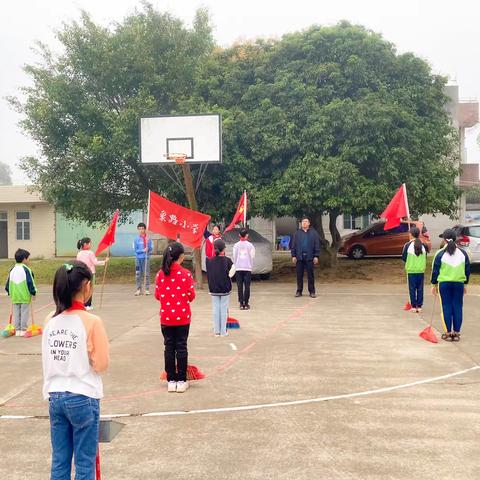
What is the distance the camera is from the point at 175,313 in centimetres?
653

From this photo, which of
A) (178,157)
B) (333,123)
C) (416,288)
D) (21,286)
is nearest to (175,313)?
(21,286)

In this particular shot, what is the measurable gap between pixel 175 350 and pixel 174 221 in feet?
24.5

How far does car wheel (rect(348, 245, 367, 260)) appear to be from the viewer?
24.5m

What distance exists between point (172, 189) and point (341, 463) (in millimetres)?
14452

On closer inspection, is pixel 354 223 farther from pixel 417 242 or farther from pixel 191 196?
pixel 417 242

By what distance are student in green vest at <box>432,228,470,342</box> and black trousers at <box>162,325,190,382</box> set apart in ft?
14.5

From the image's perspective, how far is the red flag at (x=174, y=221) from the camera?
45.0 ft

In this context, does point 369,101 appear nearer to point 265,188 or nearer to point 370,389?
point 265,188

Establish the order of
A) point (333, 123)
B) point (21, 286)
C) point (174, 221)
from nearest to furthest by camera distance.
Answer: point (21, 286), point (174, 221), point (333, 123)

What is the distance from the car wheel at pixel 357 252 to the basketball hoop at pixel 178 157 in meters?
10.7

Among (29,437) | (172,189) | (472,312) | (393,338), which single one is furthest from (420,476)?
(172,189)

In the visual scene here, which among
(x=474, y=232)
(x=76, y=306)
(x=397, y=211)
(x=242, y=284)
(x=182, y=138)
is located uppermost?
(x=182, y=138)

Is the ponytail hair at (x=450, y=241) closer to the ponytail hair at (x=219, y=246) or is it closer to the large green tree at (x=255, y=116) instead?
the ponytail hair at (x=219, y=246)

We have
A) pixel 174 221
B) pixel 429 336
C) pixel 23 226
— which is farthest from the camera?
pixel 23 226
